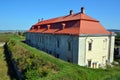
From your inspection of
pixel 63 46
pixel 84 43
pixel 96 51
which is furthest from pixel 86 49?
pixel 63 46

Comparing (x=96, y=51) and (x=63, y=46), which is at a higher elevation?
(x=63, y=46)

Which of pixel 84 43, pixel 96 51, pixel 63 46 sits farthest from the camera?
pixel 63 46

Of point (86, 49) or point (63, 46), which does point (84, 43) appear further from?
point (63, 46)

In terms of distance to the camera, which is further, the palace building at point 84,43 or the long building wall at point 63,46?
the long building wall at point 63,46

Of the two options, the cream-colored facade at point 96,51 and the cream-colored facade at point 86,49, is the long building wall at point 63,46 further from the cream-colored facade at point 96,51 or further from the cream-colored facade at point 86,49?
the cream-colored facade at point 96,51

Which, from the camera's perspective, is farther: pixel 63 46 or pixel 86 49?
pixel 63 46

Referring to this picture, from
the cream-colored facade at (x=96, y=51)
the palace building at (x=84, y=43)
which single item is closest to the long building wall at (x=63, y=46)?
the palace building at (x=84, y=43)

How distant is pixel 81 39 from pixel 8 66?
1064 cm

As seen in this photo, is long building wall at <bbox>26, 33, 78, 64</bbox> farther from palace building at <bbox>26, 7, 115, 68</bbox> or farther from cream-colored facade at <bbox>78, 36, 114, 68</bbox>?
cream-colored facade at <bbox>78, 36, 114, 68</bbox>

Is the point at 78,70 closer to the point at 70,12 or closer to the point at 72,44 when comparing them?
the point at 72,44

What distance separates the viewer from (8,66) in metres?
24.4

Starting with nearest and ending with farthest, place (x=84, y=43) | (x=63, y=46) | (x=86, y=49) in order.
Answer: (x=84, y=43), (x=86, y=49), (x=63, y=46)

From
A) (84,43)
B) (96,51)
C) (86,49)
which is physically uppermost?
(84,43)

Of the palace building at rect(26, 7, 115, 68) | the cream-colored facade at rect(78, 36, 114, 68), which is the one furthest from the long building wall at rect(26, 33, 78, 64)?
the cream-colored facade at rect(78, 36, 114, 68)
